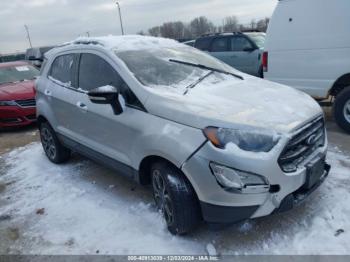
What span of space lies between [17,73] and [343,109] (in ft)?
25.4

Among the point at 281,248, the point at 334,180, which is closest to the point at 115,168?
the point at 281,248

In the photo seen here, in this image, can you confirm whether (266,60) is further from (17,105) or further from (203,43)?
(203,43)

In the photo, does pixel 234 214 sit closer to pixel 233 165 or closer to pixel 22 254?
pixel 233 165

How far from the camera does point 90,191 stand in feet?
13.8

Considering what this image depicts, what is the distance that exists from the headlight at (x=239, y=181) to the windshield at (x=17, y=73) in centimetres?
755

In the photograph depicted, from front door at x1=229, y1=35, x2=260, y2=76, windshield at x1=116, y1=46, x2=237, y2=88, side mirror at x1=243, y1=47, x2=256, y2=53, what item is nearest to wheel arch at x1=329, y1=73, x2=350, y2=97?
windshield at x1=116, y1=46, x2=237, y2=88

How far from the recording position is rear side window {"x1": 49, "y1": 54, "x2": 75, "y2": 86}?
14.3ft

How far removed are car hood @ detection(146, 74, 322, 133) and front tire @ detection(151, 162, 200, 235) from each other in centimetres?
46

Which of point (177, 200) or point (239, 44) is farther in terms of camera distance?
point (239, 44)

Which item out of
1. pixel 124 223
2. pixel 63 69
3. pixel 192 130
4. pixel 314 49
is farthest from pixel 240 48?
pixel 192 130

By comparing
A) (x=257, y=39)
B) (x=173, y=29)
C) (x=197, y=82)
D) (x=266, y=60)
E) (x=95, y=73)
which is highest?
(x=95, y=73)

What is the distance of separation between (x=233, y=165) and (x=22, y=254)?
2.11m

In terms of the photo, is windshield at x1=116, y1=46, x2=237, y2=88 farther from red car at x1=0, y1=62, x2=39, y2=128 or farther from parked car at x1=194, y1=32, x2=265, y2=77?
parked car at x1=194, y1=32, x2=265, y2=77

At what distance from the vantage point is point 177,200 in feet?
9.27
